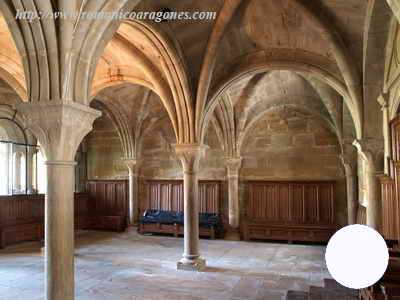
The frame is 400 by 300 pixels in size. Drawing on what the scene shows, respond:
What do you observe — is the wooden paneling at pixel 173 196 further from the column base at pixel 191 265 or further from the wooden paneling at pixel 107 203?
the column base at pixel 191 265

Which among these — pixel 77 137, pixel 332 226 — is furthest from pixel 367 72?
pixel 332 226

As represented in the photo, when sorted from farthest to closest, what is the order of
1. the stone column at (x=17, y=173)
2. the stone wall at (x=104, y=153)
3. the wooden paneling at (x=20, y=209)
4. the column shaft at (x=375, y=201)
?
1. the stone wall at (x=104, y=153)
2. the stone column at (x=17, y=173)
3. the wooden paneling at (x=20, y=209)
4. the column shaft at (x=375, y=201)

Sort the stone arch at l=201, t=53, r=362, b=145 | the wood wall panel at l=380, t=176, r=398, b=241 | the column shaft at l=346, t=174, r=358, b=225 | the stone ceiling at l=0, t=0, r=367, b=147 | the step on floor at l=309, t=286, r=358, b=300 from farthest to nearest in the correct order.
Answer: the column shaft at l=346, t=174, r=358, b=225 < the stone arch at l=201, t=53, r=362, b=145 < the stone ceiling at l=0, t=0, r=367, b=147 < the wood wall panel at l=380, t=176, r=398, b=241 < the step on floor at l=309, t=286, r=358, b=300

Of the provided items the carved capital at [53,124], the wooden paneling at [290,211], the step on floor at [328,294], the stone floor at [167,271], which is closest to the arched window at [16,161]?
the stone floor at [167,271]

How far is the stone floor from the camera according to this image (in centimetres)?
592

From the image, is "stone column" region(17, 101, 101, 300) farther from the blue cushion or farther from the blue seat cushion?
the blue seat cushion

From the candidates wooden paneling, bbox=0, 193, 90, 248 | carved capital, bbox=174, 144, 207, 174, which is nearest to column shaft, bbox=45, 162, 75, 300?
carved capital, bbox=174, 144, 207, 174

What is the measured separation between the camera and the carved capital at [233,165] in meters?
12.0

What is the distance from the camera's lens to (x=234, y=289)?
6.09m

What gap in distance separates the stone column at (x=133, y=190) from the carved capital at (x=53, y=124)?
9572 mm

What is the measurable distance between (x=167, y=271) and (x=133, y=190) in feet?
20.3

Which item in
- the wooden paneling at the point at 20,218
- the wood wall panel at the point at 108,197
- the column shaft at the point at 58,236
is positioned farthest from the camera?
the wood wall panel at the point at 108,197

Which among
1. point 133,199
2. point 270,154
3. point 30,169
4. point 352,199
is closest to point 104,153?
point 133,199

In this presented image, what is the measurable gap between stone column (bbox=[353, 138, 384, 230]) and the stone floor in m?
1.56
